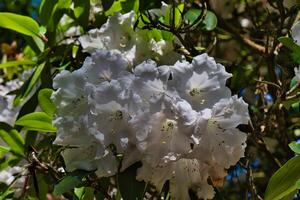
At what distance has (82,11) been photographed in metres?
1.74

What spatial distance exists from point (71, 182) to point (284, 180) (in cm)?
42

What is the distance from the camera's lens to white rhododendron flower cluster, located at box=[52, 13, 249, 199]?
45.6 inches

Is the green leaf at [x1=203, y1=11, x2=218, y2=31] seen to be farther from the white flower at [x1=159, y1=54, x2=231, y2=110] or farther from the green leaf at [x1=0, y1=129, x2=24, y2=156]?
the green leaf at [x1=0, y1=129, x2=24, y2=156]

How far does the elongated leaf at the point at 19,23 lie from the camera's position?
64.9 inches

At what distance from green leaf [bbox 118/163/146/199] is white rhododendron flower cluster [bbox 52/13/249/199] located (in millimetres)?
19

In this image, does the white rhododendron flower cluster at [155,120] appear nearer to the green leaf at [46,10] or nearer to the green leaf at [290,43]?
the green leaf at [290,43]

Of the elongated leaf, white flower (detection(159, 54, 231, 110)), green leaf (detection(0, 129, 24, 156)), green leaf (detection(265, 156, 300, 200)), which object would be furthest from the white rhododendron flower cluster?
the elongated leaf

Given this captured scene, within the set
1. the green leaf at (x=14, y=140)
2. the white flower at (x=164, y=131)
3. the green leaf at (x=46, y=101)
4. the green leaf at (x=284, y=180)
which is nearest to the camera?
the white flower at (x=164, y=131)

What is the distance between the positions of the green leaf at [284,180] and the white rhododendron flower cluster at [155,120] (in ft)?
0.34

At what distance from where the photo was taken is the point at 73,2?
176cm

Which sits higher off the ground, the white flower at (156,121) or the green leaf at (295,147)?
the white flower at (156,121)

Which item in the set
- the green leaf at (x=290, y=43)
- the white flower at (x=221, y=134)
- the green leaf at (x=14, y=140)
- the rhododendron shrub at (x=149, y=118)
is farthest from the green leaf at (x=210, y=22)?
the green leaf at (x=14, y=140)

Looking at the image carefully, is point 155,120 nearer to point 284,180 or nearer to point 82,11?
point 284,180

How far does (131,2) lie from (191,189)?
0.55m
